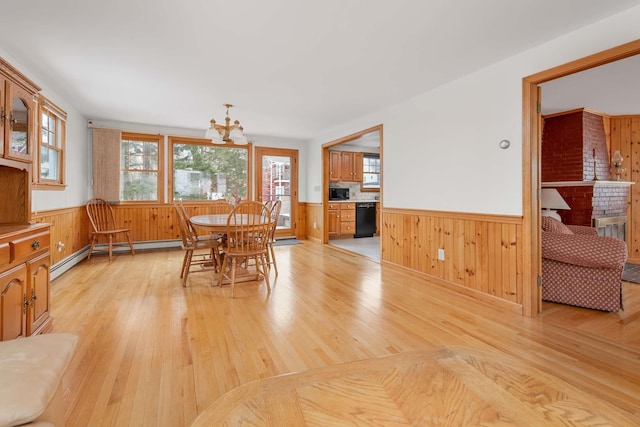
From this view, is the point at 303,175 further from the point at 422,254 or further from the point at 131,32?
the point at 131,32

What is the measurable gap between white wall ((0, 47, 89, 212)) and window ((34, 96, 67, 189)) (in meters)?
0.10

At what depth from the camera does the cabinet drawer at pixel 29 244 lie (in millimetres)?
1763

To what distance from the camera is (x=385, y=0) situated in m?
2.04

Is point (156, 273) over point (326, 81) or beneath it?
beneath

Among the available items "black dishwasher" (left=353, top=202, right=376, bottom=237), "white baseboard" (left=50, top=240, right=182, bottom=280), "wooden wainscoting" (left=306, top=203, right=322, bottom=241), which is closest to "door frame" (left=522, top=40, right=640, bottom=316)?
"wooden wainscoting" (left=306, top=203, right=322, bottom=241)

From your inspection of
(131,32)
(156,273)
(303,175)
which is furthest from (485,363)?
(303,175)

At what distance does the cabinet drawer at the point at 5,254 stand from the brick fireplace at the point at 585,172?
19.2 ft

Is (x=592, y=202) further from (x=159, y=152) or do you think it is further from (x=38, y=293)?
(x=159, y=152)

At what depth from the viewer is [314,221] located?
6.79 metres

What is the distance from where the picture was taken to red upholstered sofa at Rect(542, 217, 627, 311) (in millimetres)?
2619

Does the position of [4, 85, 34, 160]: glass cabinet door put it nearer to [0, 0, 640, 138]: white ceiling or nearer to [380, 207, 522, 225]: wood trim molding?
[0, 0, 640, 138]: white ceiling

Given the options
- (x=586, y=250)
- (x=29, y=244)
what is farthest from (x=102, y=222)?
(x=586, y=250)

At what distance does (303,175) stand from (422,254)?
12.9 ft

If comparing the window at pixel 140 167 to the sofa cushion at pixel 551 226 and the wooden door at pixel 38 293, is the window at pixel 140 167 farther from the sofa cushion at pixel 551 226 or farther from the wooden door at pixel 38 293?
the sofa cushion at pixel 551 226
